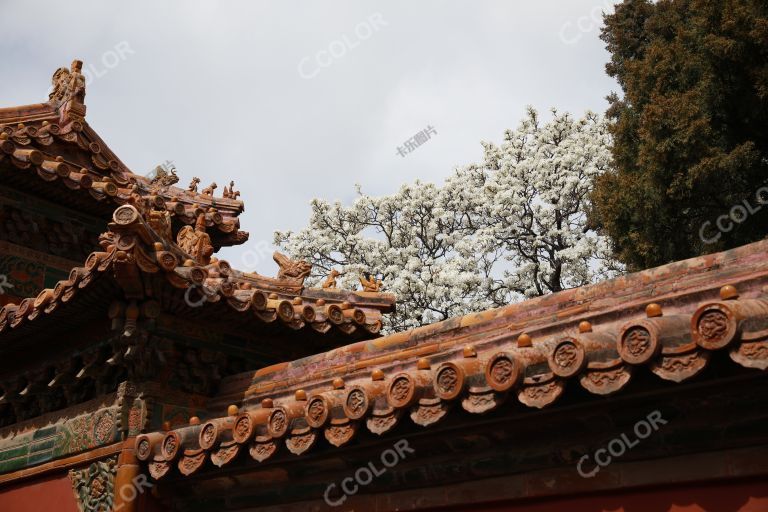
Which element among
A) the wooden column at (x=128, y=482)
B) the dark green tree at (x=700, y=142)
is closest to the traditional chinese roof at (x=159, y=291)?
the wooden column at (x=128, y=482)

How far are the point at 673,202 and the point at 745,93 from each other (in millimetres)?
2222

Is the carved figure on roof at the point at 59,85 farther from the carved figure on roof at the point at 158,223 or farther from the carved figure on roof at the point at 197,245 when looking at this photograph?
the carved figure on roof at the point at 158,223

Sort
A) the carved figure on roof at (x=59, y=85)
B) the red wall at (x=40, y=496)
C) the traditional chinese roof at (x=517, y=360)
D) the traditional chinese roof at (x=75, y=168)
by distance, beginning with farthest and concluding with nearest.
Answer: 1. the carved figure on roof at (x=59, y=85)
2. the traditional chinese roof at (x=75, y=168)
3. the red wall at (x=40, y=496)
4. the traditional chinese roof at (x=517, y=360)

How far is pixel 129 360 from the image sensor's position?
6.87 meters

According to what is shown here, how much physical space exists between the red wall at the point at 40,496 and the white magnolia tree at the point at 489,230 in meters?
17.6

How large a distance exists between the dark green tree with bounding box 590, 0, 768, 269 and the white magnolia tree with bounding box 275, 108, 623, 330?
28.0 ft

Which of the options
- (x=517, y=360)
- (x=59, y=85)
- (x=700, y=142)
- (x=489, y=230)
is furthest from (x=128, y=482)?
(x=489, y=230)

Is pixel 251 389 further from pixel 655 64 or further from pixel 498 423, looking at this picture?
pixel 655 64

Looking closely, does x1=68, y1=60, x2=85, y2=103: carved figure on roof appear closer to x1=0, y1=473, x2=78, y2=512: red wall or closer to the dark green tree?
x1=0, y1=473, x2=78, y2=512: red wall

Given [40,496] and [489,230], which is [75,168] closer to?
[40,496]

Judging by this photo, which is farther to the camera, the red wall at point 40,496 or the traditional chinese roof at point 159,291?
Result: the red wall at point 40,496

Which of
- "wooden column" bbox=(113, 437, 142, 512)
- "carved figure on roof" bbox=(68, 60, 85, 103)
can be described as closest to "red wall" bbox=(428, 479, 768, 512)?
"wooden column" bbox=(113, 437, 142, 512)

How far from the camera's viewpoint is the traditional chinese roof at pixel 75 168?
921 centimetres

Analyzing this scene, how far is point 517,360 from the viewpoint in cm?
417
